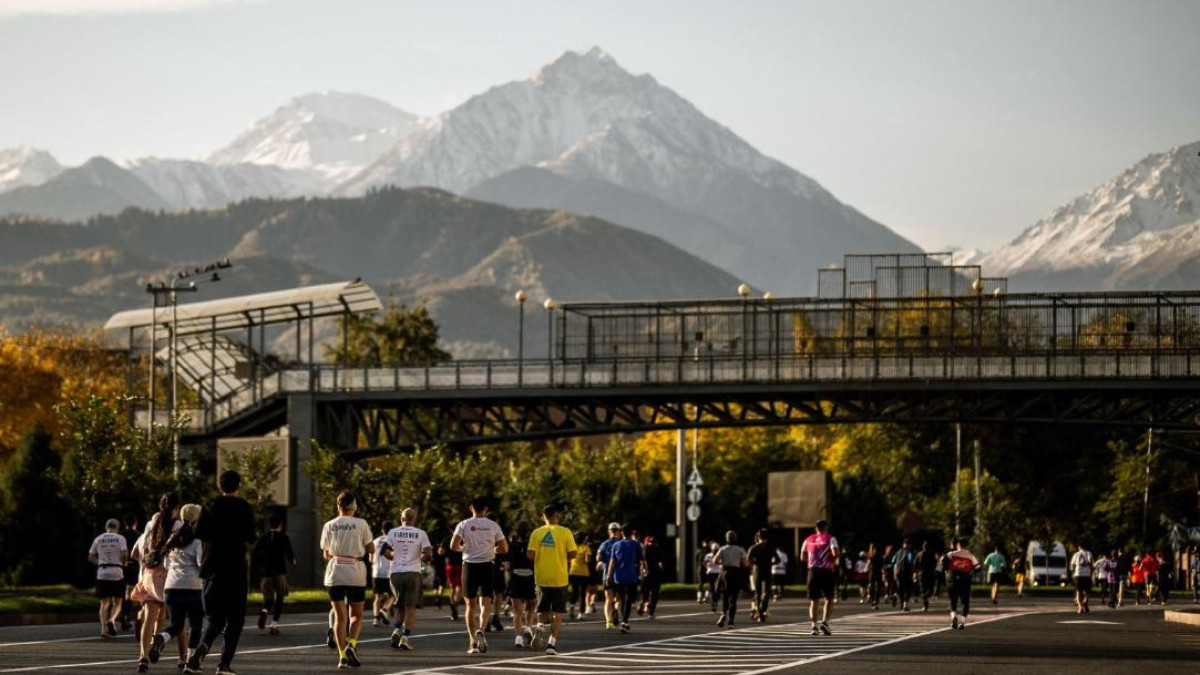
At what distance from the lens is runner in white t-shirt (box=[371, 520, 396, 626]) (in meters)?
36.0

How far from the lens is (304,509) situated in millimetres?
80812

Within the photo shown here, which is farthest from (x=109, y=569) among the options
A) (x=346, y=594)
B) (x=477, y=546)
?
(x=346, y=594)

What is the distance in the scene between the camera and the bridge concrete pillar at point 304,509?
258 ft

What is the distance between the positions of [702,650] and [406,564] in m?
4.40

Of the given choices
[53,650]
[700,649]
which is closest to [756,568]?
[700,649]

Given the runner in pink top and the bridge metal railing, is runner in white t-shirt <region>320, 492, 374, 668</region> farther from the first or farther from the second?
the bridge metal railing

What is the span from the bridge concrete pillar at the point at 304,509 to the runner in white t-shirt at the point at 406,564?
154 feet

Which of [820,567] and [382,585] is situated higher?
[820,567]

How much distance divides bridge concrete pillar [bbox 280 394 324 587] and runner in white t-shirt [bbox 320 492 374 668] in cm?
5121

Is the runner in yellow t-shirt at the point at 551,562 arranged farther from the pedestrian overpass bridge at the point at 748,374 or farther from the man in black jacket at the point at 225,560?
the pedestrian overpass bridge at the point at 748,374

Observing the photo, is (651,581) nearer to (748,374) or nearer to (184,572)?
(184,572)

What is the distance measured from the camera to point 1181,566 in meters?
98.9

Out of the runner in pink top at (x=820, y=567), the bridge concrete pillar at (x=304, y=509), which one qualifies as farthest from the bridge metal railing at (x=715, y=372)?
the runner in pink top at (x=820, y=567)

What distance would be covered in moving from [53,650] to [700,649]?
8926 millimetres
